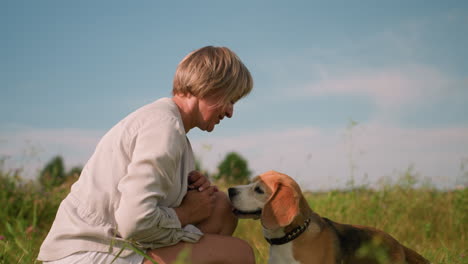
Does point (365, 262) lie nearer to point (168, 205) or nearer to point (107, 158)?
point (168, 205)

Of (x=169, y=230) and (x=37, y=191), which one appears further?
(x=37, y=191)

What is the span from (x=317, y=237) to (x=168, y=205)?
1.37 meters

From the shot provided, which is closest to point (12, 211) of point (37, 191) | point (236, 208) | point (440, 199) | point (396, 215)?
point (37, 191)

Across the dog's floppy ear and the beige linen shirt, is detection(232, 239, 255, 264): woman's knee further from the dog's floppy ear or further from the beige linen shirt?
the dog's floppy ear

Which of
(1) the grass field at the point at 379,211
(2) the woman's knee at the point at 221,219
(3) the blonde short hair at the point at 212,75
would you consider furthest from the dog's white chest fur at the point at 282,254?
(1) the grass field at the point at 379,211

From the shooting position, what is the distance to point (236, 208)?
3.57 metres

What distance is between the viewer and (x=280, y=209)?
3338 mm

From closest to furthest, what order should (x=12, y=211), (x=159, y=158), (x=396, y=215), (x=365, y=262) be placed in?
1. (x=159, y=158)
2. (x=365, y=262)
3. (x=12, y=211)
4. (x=396, y=215)

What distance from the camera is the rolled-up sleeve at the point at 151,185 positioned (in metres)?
2.41

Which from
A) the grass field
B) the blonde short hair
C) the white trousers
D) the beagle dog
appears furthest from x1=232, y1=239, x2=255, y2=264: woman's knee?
the grass field

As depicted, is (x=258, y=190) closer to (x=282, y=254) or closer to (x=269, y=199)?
(x=269, y=199)

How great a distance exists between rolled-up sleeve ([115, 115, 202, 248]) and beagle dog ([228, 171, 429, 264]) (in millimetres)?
967

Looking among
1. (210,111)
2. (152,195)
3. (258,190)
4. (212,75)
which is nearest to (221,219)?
(258,190)

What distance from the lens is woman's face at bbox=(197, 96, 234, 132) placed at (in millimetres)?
3064
